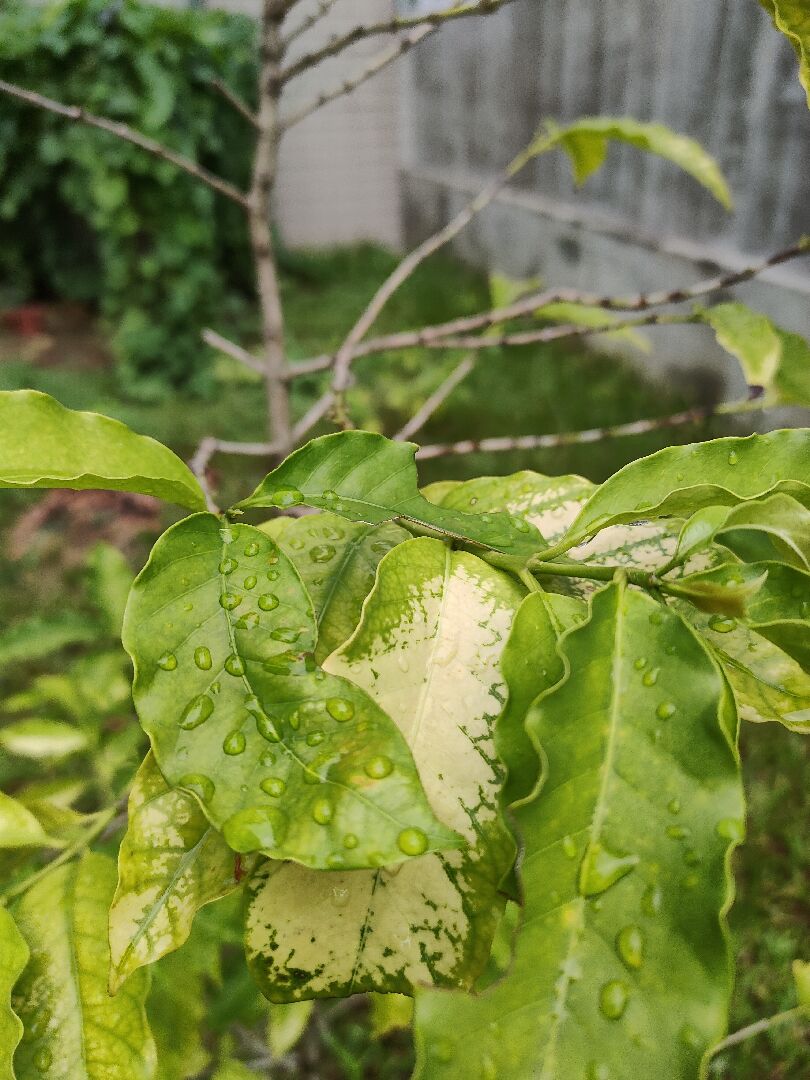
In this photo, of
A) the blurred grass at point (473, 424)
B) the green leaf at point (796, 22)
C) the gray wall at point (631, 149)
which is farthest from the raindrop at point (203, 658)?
the gray wall at point (631, 149)

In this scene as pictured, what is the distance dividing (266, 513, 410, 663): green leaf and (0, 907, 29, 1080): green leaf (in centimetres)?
25

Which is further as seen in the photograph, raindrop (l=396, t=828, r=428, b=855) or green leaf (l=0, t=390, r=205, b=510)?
green leaf (l=0, t=390, r=205, b=510)

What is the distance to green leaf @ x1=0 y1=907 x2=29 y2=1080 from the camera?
44 centimetres

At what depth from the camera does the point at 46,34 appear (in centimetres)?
415

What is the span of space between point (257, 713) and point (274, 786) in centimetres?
4

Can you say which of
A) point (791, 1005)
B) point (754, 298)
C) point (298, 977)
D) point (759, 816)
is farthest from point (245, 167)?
point (298, 977)

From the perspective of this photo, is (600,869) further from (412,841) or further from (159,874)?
(159,874)

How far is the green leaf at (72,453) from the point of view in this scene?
1.47ft

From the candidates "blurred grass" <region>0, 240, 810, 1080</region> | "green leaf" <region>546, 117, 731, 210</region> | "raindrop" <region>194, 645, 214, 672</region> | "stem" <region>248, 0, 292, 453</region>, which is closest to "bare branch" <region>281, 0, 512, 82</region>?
"stem" <region>248, 0, 292, 453</region>

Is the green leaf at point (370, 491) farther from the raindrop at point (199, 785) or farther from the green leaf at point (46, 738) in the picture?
the green leaf at point (46, 738)

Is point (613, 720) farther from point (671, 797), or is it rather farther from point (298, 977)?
point (298, 977)

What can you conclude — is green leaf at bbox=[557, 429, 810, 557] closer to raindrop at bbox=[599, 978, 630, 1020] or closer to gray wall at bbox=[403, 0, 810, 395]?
raindrop at bbox=[599, 978, 630, 1020]

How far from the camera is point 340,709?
386 mm

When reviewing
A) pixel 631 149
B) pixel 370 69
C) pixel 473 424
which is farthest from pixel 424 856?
pixel 631 149
